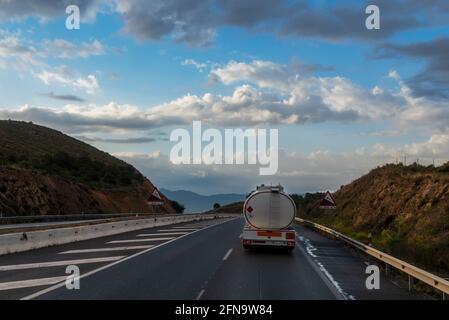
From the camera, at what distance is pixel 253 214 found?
798 inches

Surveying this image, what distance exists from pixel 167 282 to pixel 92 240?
13.5 metres

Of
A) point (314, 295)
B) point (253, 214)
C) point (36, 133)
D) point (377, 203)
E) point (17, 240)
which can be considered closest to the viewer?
point (314, 295)

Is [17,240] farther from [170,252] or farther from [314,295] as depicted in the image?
[314,295]

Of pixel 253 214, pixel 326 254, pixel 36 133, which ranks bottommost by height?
pixel 326 254

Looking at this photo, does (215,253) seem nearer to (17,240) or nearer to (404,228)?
(17,240)

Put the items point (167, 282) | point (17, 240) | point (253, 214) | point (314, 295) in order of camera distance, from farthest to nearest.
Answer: point (253, 214), point (17, 240), point (167, 282), point (314, 295)

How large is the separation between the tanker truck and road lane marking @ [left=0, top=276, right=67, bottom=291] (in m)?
8.65

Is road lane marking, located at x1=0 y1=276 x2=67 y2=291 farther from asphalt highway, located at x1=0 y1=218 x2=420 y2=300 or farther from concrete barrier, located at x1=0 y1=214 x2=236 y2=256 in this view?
concrete barrier, located at x1=0 y1=214 x2=236 y2=256

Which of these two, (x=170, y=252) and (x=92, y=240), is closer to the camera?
(x=170, y=252)

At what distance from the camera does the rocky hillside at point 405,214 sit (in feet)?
62.4

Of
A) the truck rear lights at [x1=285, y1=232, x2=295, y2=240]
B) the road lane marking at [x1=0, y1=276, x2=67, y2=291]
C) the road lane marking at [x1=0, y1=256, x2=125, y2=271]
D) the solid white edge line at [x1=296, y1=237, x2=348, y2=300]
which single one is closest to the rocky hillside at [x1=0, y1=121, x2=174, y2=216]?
the road lane marking at [x1=0, y1=256, x2=125, y2=271]

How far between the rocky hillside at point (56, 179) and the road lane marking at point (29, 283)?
38.1 meters
